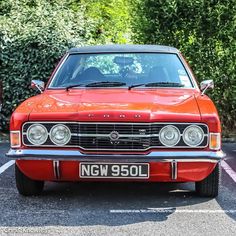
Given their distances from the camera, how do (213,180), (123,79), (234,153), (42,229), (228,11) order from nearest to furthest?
(42,229), (213,180), (123,79), (234,153), (228,11)

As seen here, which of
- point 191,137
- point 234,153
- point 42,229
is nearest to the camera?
point 42,229

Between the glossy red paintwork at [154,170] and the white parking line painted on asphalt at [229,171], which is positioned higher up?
the glossy red paintwork at [154,170]

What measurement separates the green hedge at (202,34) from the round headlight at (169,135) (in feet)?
18.9

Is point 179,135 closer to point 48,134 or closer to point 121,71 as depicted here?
point 48,134

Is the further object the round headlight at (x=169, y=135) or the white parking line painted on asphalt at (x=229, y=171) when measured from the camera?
the white parking line painted on asphalt at (x=229, y=171)

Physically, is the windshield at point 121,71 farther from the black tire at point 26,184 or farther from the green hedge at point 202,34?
the green hedge at point 202,34

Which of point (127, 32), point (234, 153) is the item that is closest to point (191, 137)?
point (234, 153)

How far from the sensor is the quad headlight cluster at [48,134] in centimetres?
520

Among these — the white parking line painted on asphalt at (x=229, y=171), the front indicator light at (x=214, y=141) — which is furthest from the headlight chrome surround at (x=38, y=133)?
the white parking line painted on asphalt at (x=229, y=171)

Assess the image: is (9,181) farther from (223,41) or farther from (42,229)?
(223,41)

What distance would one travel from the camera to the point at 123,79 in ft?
20.8

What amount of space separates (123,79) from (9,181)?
1.82 m

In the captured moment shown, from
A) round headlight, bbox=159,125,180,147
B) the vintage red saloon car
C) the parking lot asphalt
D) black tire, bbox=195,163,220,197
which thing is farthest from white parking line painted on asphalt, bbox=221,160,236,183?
round headlight, bbox=159,125,180,147

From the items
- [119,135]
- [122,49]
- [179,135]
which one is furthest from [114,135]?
[122,49]
